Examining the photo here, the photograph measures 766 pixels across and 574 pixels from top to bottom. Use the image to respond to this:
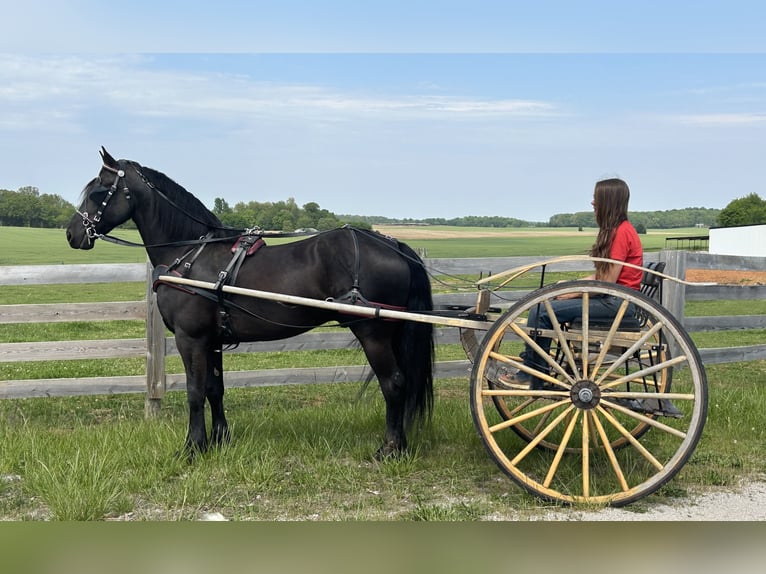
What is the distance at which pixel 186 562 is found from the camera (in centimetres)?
275

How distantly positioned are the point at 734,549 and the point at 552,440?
7.36 feet

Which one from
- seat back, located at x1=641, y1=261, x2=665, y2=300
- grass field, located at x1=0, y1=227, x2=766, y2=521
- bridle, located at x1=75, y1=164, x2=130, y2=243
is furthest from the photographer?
bridle, located at x1=75, y1=164, x2=130, y2=243

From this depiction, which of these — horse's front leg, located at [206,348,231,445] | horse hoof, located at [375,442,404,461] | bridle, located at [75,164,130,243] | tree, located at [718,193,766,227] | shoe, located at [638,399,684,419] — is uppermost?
tree, located at [718,193,766,227]

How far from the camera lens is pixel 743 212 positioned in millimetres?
59906

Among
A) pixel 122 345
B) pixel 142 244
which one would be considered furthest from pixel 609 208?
pixel 122 345

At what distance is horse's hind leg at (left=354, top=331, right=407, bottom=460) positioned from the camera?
4.73 m

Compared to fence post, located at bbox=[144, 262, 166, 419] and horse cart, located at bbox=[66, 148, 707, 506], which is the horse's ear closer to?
horse cart, located at bbox=[66, 148, 707, 506]

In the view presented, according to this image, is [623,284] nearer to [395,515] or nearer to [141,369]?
[395,515]

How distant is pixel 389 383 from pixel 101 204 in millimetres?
2606

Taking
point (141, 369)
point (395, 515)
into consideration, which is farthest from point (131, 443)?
point (141, 369)

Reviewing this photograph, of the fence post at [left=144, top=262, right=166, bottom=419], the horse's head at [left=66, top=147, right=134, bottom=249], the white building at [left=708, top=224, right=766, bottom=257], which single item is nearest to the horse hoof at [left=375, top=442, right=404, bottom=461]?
the horse's head at [left=66, top=147, right=134, bottom=249]

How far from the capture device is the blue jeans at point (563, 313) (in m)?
4.22

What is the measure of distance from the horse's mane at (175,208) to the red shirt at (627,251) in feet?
9.82

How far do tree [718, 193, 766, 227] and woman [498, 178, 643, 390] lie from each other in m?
59.2
